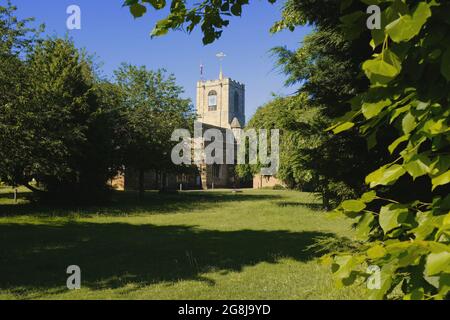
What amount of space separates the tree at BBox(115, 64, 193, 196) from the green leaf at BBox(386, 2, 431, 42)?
3073cm

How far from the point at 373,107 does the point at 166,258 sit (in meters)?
10.0

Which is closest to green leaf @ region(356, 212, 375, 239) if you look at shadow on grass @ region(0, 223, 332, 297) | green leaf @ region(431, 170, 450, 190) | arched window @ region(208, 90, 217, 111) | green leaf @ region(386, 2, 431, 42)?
green leaf @ region(431, 170, 450, 190)

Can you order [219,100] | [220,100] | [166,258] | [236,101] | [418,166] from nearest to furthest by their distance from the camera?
[418,166]
[166,258]
[220,100]
[219,100]
[236,101]

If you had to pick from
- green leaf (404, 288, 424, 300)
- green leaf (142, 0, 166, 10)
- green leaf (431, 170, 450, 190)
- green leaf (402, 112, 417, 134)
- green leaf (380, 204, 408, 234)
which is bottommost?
green leaf (404, 288, 424, 300)

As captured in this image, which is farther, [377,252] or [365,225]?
[365,225]

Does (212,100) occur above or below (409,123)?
above

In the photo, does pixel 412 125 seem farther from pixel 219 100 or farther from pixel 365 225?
pixel 219 100

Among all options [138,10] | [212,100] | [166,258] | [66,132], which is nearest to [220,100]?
[212,100]

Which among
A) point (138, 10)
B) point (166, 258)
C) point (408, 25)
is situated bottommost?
point (166, 258)

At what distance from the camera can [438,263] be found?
4.46ft

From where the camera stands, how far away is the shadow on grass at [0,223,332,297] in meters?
8.79

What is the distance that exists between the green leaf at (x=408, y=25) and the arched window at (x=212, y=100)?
112241 millimetres

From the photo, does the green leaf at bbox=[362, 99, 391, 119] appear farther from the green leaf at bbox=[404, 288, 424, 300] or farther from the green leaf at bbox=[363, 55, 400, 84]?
the green leaf at bbox=[404, 288, 424, 300]
